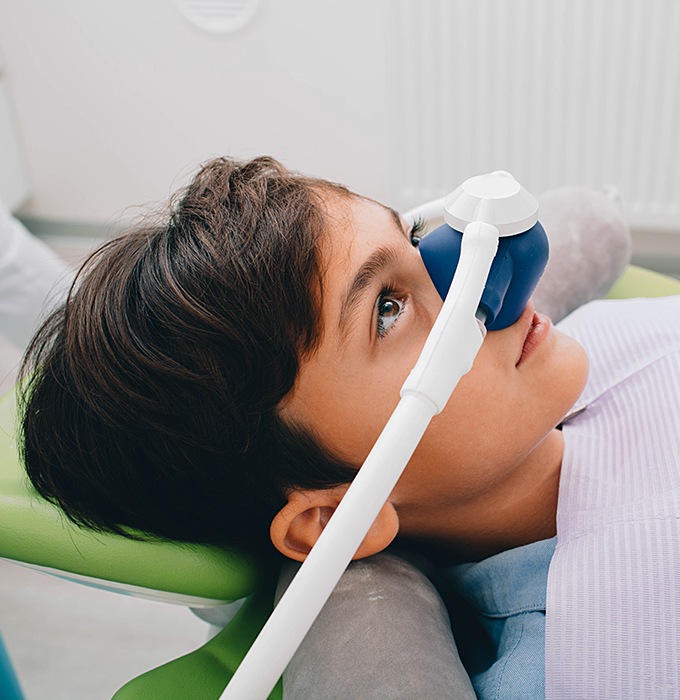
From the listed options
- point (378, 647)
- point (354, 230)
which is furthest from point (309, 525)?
point (354, 230)

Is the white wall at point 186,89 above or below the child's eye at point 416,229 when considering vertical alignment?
below

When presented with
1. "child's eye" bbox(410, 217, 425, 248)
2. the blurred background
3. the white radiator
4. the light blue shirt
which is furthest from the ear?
the white radiator

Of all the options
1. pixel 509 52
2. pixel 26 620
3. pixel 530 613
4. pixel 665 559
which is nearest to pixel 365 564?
pixel 530 613

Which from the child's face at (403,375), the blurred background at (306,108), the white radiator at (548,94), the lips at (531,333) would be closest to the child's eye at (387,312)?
the child's face at (403,375)

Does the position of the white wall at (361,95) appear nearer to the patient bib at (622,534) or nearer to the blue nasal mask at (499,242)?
the patient bib at (622,534)

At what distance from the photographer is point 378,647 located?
2.34 feet

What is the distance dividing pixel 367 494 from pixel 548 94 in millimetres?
1551

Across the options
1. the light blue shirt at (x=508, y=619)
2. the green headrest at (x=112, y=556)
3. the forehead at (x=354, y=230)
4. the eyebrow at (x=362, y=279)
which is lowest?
the light blue shirt at (x=508, y=619)

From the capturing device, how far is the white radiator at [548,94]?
1.79m

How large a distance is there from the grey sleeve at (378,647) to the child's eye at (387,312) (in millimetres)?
213

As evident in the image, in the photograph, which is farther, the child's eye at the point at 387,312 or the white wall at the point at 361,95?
the white wall at the point at 361,95

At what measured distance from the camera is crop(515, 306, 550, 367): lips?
82 cm

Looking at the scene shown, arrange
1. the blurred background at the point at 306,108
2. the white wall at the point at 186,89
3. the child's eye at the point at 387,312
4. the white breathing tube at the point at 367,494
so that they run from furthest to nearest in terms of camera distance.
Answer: the white wall at the point at 186,89
the blurred background at the point at 306,108
the child's eye at the point at 387,312
the white breathing tube at the point at 367,494

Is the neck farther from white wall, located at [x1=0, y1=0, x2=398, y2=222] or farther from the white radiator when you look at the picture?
white wall, located at [x1=0, y1=0, x2=398, y2=222]
